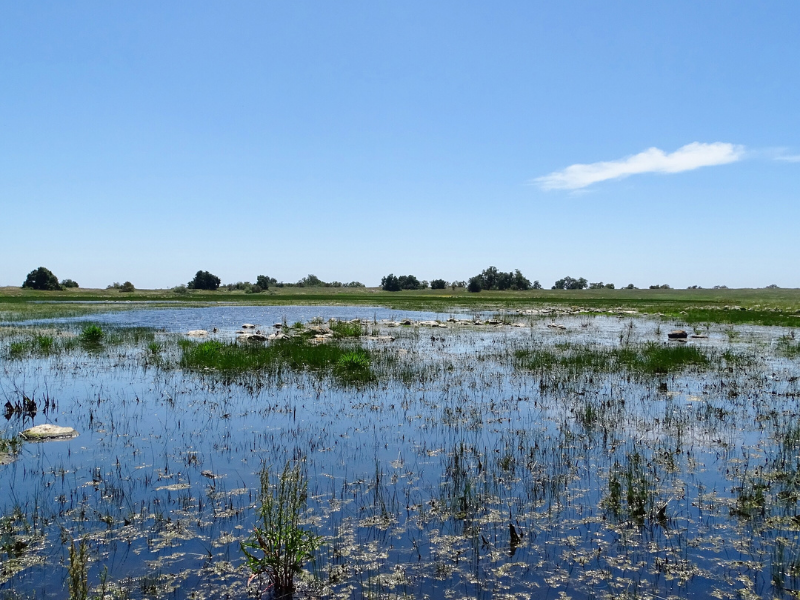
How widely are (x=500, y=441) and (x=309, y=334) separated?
19225 mm

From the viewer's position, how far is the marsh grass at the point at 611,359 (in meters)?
18.5

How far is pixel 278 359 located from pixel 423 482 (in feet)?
41.9

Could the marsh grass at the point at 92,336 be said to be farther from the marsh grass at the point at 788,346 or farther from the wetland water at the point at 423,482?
the marsh grass at the point at 788,346

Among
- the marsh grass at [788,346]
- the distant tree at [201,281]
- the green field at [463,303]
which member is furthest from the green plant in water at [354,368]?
the distant tree at [201,281]

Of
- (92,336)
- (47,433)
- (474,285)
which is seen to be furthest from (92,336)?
(474,285)

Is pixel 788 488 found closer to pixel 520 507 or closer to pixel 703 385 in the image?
pixel 520 507

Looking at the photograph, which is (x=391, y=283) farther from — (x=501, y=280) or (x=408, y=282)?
(x=501, y=280)

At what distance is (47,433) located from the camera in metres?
10.3

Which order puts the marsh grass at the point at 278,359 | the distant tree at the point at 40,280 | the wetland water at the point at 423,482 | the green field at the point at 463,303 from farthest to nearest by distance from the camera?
the distant tree at the point at 40,280, the green field at the point at 463,303, the marsh grass at the point at 278,359, the wetland water at the point at 423,482

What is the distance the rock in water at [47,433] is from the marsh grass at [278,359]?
23.7ft

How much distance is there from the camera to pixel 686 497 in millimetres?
7531

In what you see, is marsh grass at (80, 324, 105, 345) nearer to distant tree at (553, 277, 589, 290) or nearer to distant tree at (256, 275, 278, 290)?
distant tree at (256, 275, 278, 290)

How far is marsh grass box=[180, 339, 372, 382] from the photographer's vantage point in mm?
17969

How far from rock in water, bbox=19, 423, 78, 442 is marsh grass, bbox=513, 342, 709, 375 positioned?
13396mm
